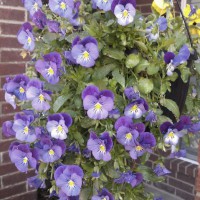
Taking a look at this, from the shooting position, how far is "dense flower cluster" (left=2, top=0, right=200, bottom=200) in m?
1.30

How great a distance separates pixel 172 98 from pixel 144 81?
17 centimetres

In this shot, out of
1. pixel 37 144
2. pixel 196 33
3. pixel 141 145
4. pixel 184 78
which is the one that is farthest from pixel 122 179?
pixel 196 33

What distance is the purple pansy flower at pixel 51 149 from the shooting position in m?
1.34

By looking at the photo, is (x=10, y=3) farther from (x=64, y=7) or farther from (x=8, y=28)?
(x=64, y=7)

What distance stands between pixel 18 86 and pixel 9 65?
1.10m

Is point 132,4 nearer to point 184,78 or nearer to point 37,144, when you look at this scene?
point 184,78

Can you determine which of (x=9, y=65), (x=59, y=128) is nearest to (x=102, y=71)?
(x=59, y=128)

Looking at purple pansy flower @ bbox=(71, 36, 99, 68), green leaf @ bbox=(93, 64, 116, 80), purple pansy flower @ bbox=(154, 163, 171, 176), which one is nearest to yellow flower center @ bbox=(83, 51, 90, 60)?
purple pansy flower @ bbox=(71, 36, 99, 68)

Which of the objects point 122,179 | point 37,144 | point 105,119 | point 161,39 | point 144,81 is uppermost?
point 161,39

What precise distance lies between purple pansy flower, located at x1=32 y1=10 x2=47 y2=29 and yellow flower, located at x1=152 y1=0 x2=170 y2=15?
1.51 ft

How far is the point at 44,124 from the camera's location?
1464mm

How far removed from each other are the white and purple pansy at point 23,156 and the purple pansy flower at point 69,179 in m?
0.13

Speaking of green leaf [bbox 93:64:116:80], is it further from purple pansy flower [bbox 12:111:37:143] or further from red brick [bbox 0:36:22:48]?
red brick [bbox 0:36:22:48]

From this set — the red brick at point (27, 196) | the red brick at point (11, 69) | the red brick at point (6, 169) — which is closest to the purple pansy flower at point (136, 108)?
the red brick at point (11, 69)
